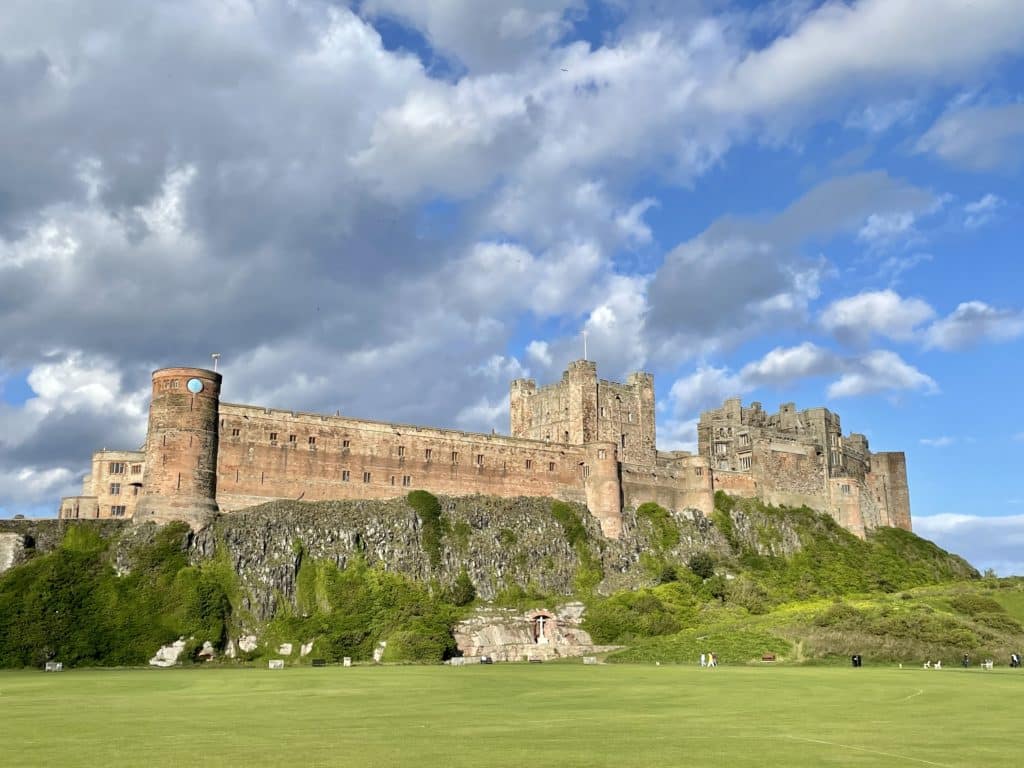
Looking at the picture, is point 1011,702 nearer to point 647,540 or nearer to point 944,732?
point 944,732

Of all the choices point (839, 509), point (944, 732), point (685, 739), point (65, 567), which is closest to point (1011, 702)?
point (944, 732)

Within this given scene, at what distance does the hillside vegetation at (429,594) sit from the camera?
2579 inches

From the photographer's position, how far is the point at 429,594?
7794 cm

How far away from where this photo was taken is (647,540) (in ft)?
308

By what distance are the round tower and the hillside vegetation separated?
202 centimetres

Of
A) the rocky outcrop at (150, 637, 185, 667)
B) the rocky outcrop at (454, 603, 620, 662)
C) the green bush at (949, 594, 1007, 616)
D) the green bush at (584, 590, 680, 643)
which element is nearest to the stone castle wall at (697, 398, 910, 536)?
the green bush at (584, 590, 680, 643)

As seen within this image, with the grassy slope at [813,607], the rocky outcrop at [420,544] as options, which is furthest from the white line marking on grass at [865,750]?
the rocky outcrop at [420,544]

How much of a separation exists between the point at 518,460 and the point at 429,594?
1994 cm

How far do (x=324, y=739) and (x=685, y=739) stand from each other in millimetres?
8226

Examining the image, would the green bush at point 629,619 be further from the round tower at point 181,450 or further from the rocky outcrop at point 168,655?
the round tower at point 181,450

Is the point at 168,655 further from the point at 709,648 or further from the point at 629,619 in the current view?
the point at 709,648

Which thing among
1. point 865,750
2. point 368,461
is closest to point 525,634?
point 368,461

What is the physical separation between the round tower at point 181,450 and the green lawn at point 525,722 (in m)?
29.2

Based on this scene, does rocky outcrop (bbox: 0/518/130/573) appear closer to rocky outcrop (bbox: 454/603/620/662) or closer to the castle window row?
the castle window row
